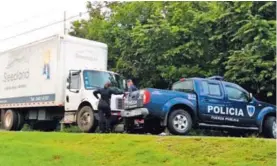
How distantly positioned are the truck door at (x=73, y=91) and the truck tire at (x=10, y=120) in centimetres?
391

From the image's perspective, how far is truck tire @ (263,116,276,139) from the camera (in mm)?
15219

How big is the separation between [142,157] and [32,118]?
1070cm

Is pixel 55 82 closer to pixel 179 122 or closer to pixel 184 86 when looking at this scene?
pixel 184 86

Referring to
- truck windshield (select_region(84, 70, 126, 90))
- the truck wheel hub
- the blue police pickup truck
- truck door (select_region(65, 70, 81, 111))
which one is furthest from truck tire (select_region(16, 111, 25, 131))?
the blue police pickup truck

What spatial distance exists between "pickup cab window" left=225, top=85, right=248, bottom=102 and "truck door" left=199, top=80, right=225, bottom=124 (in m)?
0.26

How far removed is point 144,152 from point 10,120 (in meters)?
11.5

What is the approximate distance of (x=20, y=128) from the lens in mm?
20203

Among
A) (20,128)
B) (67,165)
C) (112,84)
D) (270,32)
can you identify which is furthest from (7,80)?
(67,165)

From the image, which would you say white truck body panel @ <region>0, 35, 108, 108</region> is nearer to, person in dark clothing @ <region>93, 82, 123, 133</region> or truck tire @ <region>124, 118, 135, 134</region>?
person in dark clothing @ <region>93, 82, 123, 133</region>

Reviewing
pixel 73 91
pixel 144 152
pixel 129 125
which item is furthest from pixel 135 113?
pixel 144 152

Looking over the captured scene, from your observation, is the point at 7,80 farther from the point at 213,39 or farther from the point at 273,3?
the point at 273,3

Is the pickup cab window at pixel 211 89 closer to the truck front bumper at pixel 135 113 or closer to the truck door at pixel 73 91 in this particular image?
the truck front bumper at pixel 135 113

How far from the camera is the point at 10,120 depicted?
2011 cm

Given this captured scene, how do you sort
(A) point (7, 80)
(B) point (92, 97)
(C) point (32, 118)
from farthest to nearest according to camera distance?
(A) point (7, 80) → (C) point (32, 118) → (B) point (92, 97)
